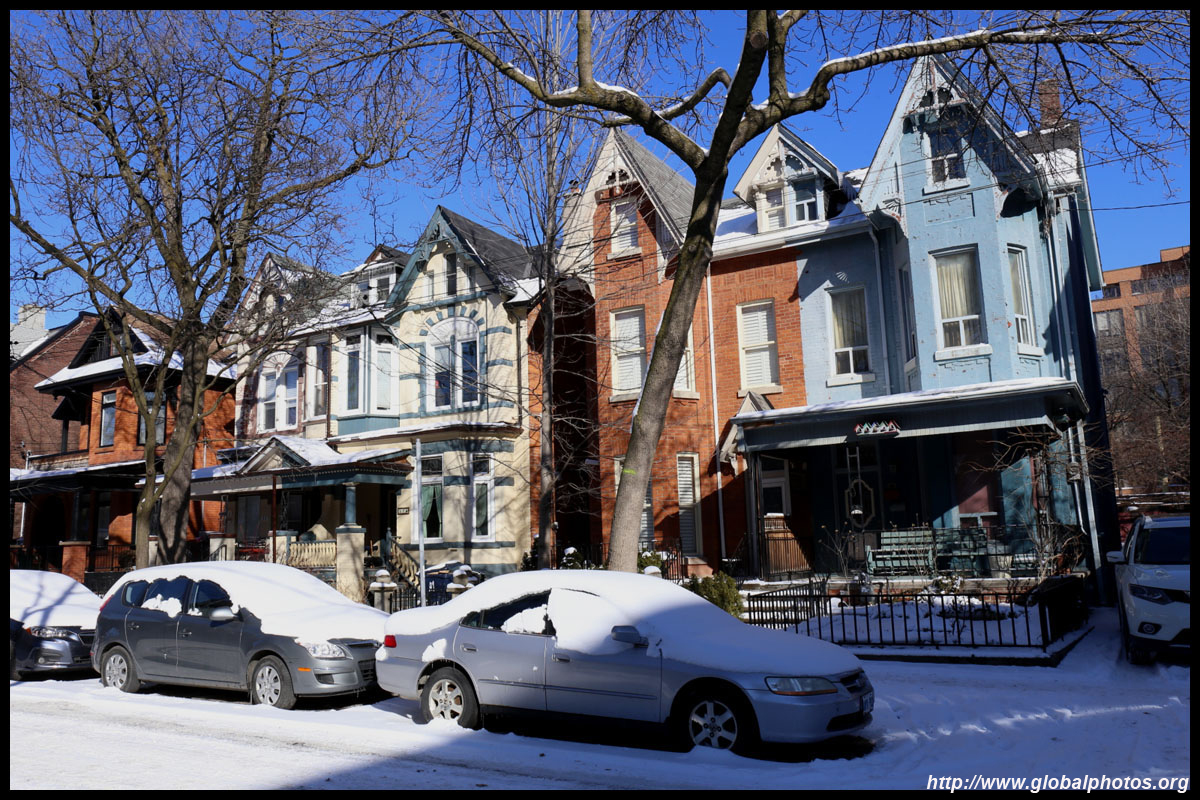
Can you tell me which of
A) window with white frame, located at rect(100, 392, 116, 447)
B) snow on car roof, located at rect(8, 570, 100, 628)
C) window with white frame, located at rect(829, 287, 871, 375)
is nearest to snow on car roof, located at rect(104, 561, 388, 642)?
snow on car roof, located at rect(8, 570, 100, 628)

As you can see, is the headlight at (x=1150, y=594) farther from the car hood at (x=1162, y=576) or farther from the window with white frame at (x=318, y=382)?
the window with white frame at (x=318, y=382)

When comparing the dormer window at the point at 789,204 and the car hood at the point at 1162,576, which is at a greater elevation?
the dormer window at the point at 789,204

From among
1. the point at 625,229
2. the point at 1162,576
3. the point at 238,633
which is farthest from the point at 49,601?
the point at 1162,576

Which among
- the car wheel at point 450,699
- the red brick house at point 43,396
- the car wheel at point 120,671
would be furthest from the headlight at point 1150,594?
the red brick house at point 43,396

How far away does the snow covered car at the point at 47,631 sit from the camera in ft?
44.3

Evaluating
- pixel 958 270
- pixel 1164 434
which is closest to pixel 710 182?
pixel 958 270

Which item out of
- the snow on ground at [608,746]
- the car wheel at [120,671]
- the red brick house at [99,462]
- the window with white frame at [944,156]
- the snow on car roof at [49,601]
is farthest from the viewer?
the red brick house at [99,462]

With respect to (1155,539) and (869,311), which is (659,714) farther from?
(869,311)

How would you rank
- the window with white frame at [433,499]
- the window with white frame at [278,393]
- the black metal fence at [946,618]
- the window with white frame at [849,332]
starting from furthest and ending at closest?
1. the window with white frame at [278,393]
2. the window with white frame at [433,499]
3. the window with white frame at [849,332]
4. the black metal fence at [946,618]

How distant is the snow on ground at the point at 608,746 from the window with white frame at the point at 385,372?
55.0ft

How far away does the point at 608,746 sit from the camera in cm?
839

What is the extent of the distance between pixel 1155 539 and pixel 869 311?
33.8 feet

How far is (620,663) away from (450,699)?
207cm

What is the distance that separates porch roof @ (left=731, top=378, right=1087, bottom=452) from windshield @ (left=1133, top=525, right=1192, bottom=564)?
518 cm
